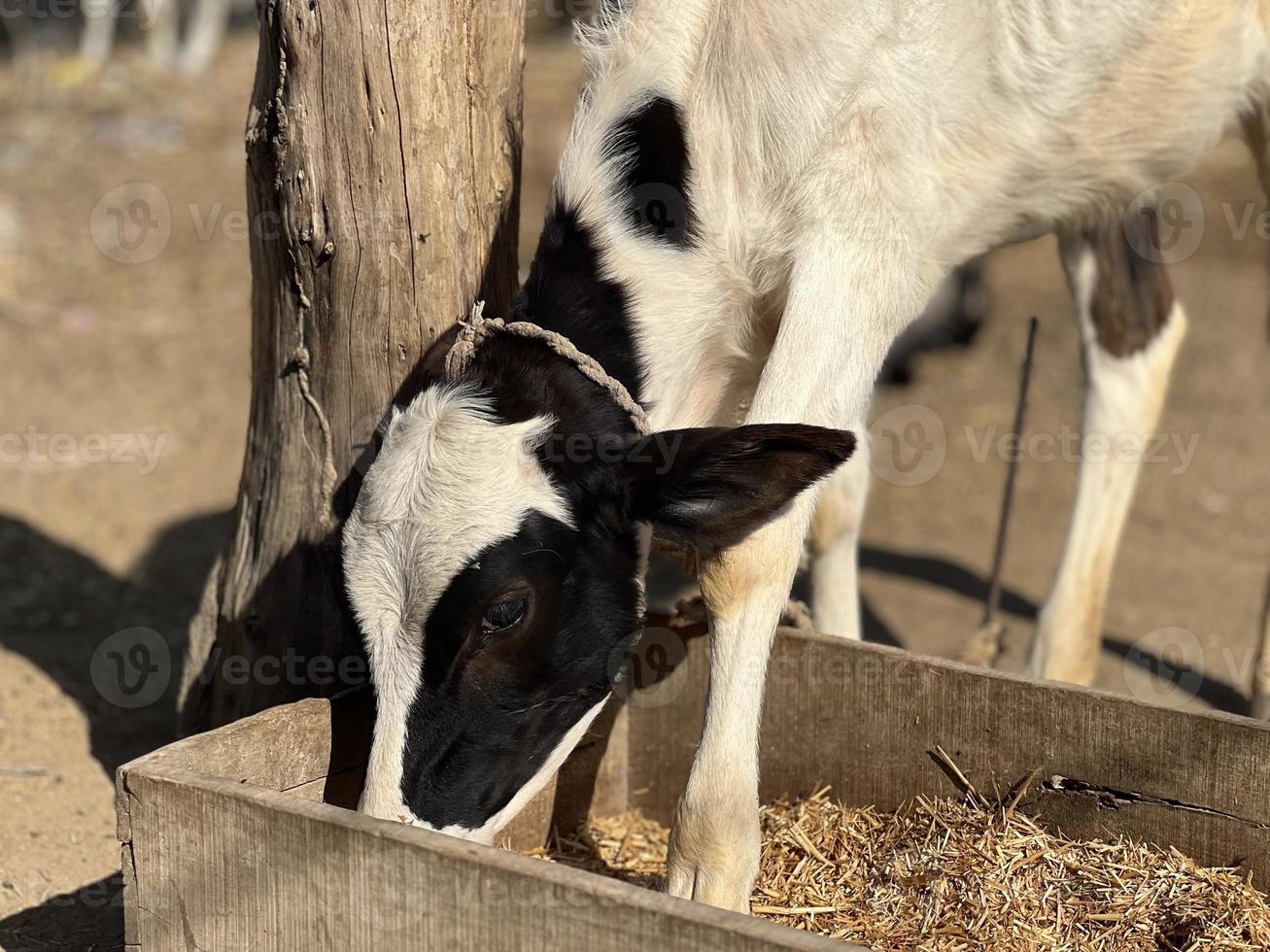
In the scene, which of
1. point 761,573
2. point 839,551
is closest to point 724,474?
point 761,573

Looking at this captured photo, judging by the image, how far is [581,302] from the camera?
2.87 metres

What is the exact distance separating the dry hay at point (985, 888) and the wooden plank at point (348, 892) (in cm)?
77

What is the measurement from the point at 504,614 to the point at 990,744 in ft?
3.45

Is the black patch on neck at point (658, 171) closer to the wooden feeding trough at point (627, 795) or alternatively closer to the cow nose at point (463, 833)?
the wooden feeding trough at point (627, 795)

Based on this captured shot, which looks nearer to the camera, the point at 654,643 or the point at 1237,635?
the point at 654,643

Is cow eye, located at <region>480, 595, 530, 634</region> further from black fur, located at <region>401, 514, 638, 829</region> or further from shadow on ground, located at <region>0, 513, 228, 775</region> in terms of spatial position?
shadow on ground, located at <region>0, 513, 228, 775</region>

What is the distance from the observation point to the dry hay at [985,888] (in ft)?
8.44

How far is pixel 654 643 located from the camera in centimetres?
333

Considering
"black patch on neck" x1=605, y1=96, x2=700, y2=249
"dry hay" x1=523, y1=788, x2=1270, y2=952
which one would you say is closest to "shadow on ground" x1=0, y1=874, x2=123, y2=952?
"dry hay" x1=523, y1=788, x2=1270, y2=952

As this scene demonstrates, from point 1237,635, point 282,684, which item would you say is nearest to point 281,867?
point 282,684

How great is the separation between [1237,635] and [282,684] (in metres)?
3.19

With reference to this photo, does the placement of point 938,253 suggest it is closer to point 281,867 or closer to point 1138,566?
point 281,867

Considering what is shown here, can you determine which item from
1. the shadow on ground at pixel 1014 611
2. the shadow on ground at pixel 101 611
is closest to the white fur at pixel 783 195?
the shadow on ground at pixel 101 611

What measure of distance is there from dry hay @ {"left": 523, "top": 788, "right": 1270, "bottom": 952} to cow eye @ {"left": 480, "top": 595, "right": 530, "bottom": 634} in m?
0.76
